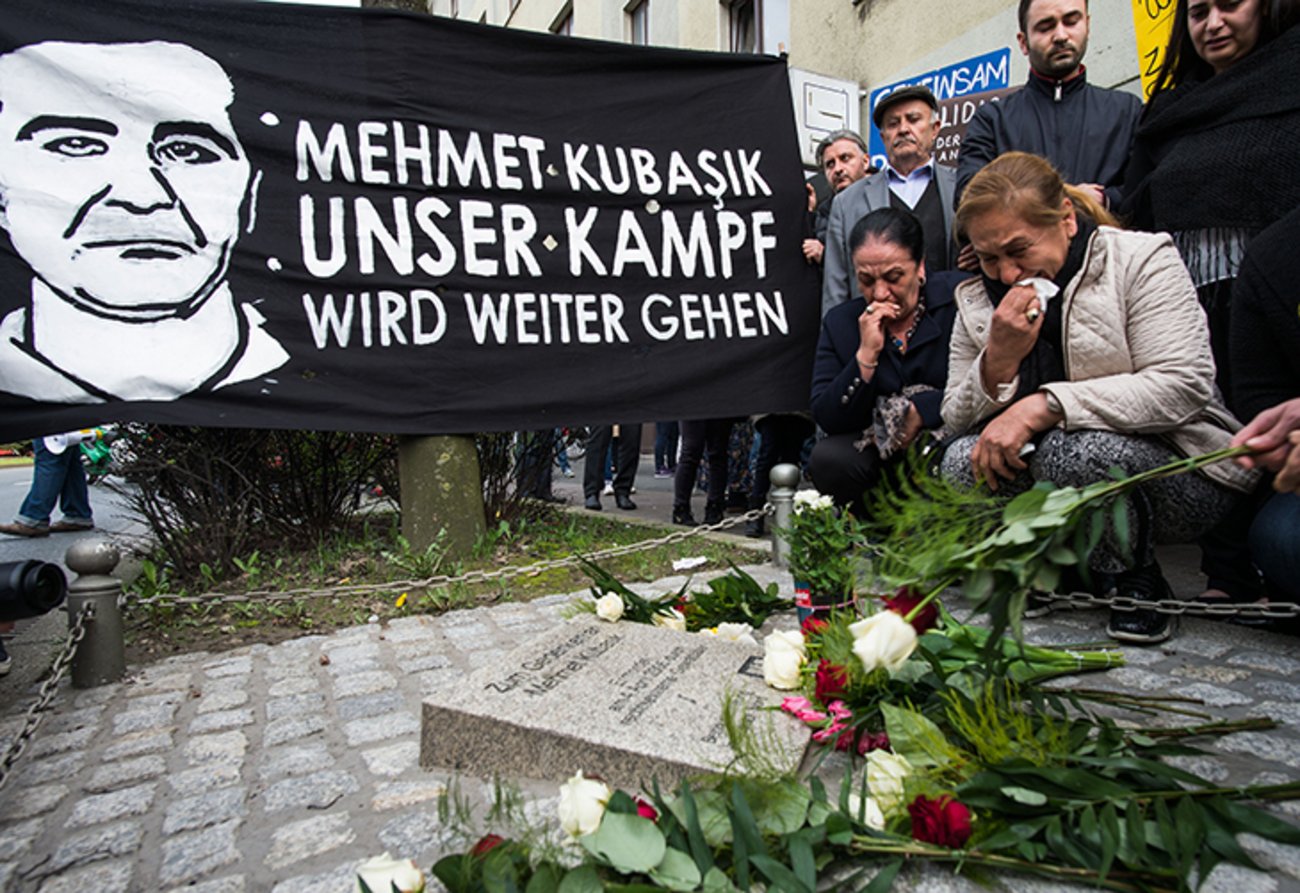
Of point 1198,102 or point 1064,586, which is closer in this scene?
point 1198,102

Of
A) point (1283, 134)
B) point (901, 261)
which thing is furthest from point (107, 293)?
point (1283, 134)

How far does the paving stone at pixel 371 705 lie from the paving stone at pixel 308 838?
570mm

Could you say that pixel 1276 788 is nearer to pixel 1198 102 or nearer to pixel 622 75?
pixel 1198 102

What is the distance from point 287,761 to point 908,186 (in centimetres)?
369

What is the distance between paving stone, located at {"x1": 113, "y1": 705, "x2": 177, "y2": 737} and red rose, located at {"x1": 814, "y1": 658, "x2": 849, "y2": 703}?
5.98 feet

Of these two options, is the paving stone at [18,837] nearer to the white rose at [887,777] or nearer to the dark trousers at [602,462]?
the white rose at [887,777]

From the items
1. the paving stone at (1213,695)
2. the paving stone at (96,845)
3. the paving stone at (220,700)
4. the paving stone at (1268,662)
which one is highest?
the paving stone at (1213,695)

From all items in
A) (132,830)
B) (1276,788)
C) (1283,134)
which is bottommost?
(132,830)

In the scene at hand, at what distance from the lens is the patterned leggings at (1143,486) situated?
2.60 metres

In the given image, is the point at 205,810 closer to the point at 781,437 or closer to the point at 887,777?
the point at 887,777

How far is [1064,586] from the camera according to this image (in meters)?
3.21

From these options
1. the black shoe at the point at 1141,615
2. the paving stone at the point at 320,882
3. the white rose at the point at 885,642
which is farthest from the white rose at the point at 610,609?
the black shoe at the point at 1141,615

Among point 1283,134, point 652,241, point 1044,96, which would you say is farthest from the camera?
point 652,241

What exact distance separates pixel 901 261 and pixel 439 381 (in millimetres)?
2106
